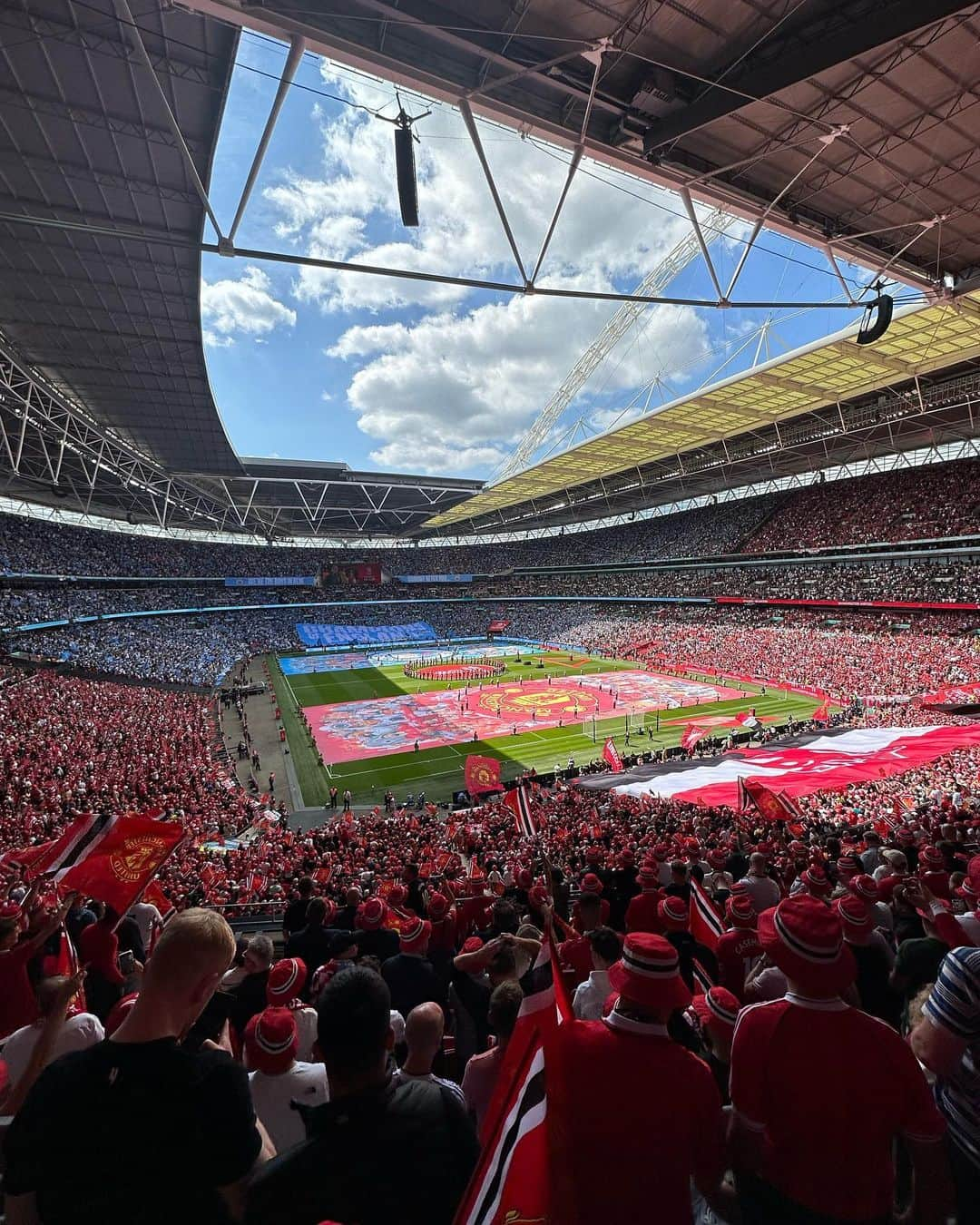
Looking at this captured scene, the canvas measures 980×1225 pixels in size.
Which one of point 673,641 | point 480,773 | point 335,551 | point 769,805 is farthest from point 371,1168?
point 335,551

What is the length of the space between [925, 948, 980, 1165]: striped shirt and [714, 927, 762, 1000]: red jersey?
80.3 inches

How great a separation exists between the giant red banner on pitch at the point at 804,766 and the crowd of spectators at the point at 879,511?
3209 cm

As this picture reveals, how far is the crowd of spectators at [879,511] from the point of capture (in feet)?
145

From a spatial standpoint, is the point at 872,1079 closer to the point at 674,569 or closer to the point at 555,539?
the point at 674,569

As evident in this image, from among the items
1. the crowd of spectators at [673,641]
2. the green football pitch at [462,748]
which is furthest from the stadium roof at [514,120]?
the green football pitch at [462,748]

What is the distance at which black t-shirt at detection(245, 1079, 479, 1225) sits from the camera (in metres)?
1.57

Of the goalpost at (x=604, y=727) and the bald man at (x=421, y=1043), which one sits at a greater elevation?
the bald man at (x=421, y=1043)

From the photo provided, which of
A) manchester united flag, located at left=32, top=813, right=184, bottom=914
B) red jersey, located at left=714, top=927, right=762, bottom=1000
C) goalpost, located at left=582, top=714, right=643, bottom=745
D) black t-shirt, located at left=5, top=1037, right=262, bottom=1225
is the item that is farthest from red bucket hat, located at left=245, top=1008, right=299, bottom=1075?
goalpost, located at left=582, top=714, right=643, bottom=745

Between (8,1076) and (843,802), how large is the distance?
1866 cm

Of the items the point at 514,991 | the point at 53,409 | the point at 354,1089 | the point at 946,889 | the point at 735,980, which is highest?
the point at 53,409

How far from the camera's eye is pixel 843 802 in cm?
1647

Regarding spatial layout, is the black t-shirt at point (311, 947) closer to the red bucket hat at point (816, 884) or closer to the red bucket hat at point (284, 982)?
the red bucket hat at point (284, 982)

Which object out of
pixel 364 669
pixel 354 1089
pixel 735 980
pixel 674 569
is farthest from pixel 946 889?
pixel 674 569

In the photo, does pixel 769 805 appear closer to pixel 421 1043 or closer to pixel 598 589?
pixel 421 1043
